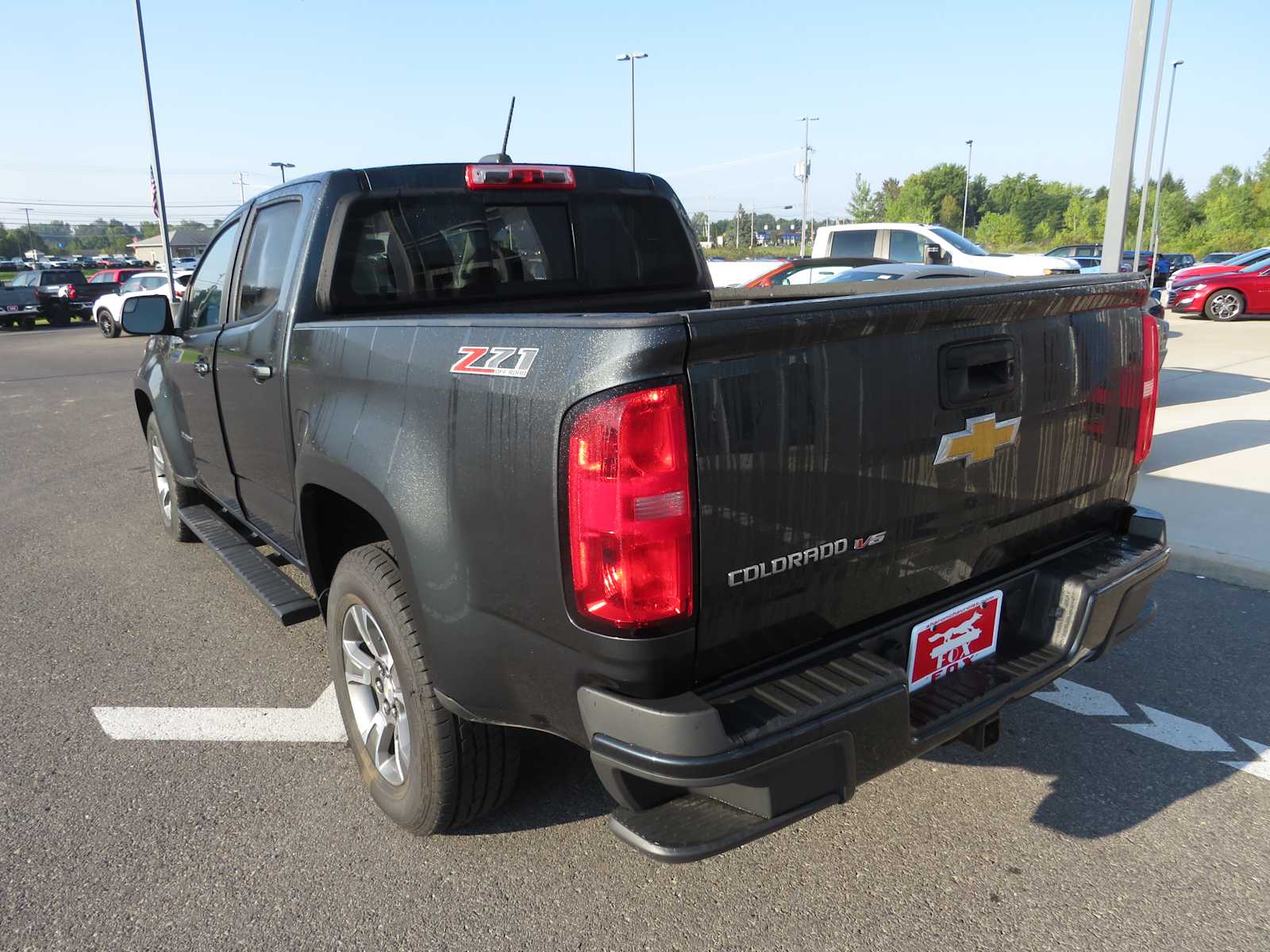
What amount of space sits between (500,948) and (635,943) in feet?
1.12

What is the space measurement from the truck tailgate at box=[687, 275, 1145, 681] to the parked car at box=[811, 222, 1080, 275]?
41.8 feet

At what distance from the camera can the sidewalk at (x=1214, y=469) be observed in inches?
192

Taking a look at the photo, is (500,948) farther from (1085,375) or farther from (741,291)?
(741,291)

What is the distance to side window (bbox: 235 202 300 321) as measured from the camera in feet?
11.2

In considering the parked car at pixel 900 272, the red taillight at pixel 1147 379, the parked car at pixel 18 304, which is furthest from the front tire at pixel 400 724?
the parked car at pixel 18 304

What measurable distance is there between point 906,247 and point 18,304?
25.0 meters

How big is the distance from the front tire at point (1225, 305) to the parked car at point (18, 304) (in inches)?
1213

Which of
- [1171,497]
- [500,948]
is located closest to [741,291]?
[500,948]

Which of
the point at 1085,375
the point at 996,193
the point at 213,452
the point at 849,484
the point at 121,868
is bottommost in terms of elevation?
the point at 121,868

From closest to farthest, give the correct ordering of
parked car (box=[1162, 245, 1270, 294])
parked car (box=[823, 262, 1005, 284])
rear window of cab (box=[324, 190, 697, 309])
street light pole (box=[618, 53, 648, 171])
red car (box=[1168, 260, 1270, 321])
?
1. rear window of cab (box=[324, 190, 697, 309])
2. parked car (box=[823, 262, 1005, 284])
3. red car (box=[1168, 260, 1270, 321])
4. parked car (box=[1162, 245, 1270, 294])
5. street light pole (box=[618, 53, 648, 171])

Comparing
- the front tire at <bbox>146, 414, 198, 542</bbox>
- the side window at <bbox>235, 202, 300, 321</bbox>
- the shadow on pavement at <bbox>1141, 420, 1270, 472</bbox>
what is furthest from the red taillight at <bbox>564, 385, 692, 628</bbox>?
the shadow on pavement at <bbox>1141, 420, 1270, 472</bbox>

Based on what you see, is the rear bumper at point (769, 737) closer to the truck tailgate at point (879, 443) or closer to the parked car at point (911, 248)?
the truck tailgate at point (879, 443)

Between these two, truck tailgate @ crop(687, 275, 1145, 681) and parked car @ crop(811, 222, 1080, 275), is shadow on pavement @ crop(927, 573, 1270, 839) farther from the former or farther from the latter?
parked car @ crop(811, 222, 1080, 275)

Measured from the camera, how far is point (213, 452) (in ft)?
14.0
